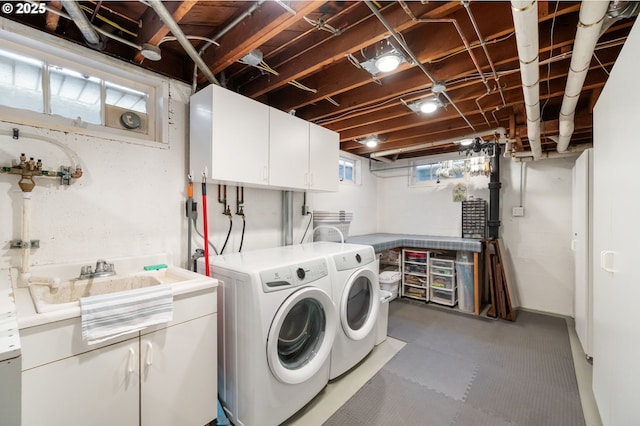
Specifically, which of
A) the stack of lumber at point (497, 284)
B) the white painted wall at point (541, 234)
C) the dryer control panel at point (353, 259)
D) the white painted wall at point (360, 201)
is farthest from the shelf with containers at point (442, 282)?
the dryer control panel at point (353, 259)

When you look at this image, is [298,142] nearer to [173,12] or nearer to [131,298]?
[173,12]

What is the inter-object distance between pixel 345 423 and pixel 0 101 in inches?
109

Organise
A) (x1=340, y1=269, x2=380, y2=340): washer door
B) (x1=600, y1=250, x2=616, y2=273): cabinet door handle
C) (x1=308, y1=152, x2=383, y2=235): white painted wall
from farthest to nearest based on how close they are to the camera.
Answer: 1. (x1=308, y1=152, x2=383, y2=235): white painted wall
2. (x1=340, y1=269, x2=380, y2=340): washer door
3. (x1=600, y1=250, x2=616, y2=273): cabinet door handle

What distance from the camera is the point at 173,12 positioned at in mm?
1464

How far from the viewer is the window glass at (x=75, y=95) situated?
1676mm

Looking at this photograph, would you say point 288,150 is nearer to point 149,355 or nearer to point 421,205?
point 149,355

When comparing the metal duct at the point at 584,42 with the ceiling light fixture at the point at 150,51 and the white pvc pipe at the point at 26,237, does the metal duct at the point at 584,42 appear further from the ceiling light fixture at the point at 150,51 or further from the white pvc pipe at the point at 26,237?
the white pvc pipe at the point at 26,237

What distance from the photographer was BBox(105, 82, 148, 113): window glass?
1.88 meters

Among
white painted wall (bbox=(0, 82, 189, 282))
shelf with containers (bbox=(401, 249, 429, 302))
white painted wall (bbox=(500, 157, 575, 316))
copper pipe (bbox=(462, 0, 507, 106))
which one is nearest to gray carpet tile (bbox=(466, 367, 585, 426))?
shelf with containers (bbox=(401, 249, 429, 302))

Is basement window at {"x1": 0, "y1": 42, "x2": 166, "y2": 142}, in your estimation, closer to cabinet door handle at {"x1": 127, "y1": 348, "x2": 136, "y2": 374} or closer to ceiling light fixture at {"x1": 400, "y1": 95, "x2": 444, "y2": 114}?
cabinet door handle at {"x1": 127, "y1": 348, "x2": 136, "y2": 374}

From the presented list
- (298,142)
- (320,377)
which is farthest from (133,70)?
(320,377)

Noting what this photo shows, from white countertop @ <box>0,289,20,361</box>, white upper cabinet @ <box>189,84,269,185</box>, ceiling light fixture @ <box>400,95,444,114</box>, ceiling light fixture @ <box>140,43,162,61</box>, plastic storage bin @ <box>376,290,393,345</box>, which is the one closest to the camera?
white countertop @ <box>0,289,20,361</box>

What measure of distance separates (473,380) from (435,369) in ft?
0.94

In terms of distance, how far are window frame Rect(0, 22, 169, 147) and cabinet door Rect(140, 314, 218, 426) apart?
4.39ft
